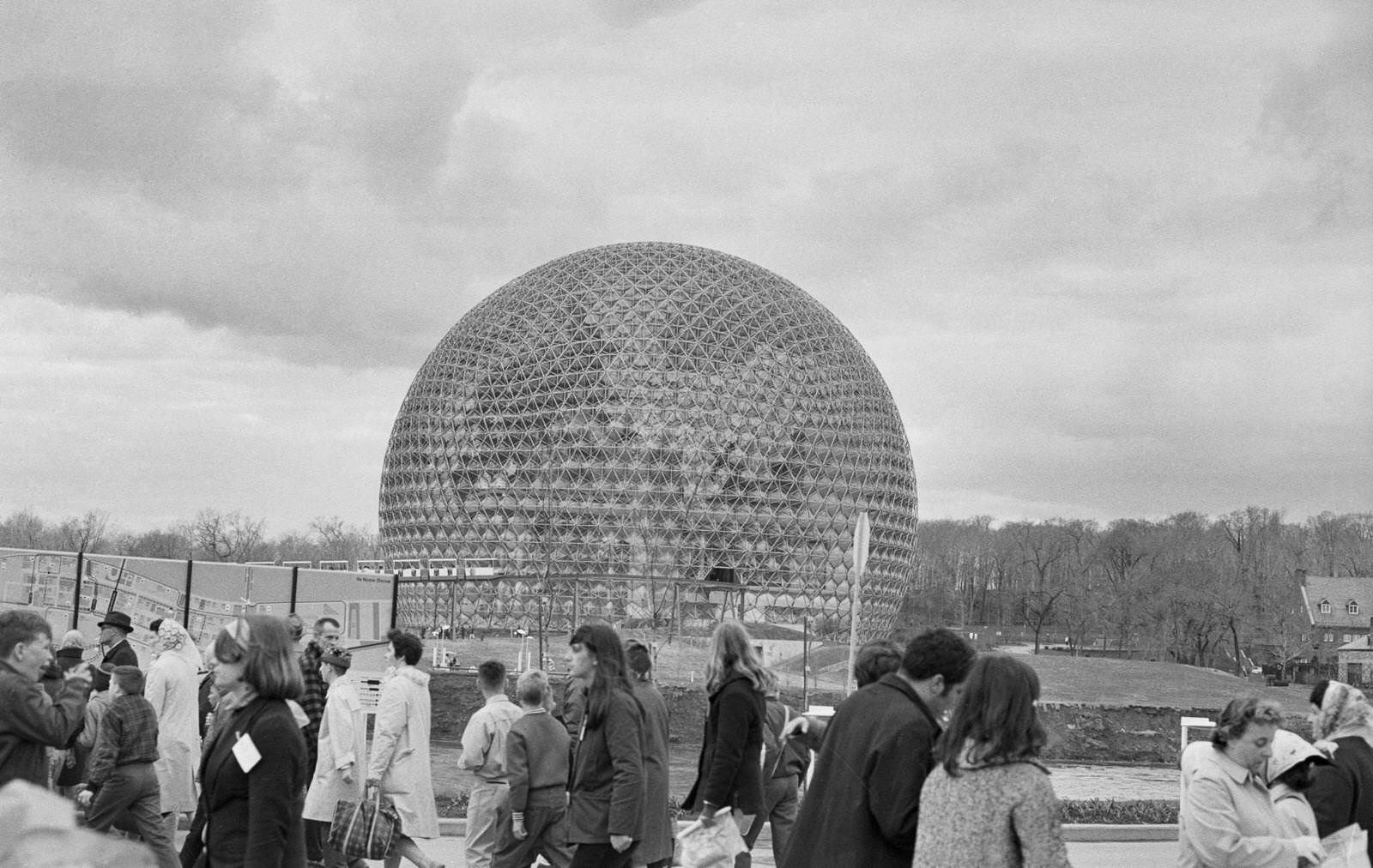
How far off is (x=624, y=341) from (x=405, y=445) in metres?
11.3

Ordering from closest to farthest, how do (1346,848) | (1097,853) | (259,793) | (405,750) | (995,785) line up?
(995,785) < (259,793) < (1346,848) < (405,750) < (1097,853)

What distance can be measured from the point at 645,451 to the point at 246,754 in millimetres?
48250

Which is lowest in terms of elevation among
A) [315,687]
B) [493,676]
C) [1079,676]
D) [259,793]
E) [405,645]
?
[1079,676]

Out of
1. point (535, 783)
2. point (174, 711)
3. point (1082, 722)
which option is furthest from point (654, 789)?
point (1082, 722)

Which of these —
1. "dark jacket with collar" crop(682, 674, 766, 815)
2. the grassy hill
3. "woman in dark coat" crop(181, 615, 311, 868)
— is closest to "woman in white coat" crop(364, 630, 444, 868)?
"dark jacket with collar" crop(682, 674, 766, 815)

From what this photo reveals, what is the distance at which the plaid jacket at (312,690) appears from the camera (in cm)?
1063

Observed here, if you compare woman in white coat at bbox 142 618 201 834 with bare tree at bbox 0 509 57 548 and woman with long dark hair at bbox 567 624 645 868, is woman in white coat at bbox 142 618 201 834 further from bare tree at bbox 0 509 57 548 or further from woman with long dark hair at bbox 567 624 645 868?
bare tree at bbox 0 509 57 548

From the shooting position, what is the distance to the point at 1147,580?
80875 millimetres

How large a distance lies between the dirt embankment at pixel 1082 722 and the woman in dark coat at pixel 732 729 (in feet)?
73.4

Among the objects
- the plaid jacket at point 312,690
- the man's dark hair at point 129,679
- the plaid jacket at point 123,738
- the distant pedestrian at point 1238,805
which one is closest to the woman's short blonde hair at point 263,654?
the man's dark hair at point 129,679

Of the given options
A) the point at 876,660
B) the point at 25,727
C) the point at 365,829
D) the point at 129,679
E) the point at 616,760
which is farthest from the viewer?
the point at 365,829

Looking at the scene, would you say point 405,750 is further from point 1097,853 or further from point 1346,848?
point 1097,853

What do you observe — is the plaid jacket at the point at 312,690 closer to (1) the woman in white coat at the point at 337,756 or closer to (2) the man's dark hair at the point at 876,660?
(1) the woman in white coat at the point at 337,756

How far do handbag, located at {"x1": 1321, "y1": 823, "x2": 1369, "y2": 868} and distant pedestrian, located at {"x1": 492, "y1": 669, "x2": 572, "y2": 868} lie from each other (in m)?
4.85
